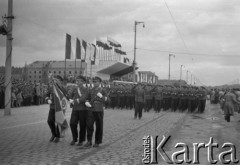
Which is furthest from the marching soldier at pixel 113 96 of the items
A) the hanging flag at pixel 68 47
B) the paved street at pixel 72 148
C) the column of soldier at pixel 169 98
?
the paved street at pixel 72 148

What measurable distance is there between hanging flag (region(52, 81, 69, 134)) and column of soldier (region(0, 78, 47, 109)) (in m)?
13.8

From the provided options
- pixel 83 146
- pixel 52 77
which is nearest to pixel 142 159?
pixel 83 146

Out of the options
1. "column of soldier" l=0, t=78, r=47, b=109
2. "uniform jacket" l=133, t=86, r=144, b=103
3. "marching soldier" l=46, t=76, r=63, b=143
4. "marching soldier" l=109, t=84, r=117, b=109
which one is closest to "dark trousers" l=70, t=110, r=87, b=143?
"marching soldier" l=46, t=76, r=63, b=143

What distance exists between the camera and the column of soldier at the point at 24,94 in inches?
997

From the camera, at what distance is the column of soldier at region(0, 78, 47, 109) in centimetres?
2533

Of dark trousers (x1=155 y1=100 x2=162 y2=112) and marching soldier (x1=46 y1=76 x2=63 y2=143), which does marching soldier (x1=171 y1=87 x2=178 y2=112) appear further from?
marching soldier (x1=46 y1=76 x2=63 y2=143)

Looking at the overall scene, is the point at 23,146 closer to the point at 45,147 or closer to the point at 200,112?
the point at 45,147

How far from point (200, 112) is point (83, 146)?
16997mm

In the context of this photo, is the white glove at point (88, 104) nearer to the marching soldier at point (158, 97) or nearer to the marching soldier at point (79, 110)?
the marching soldier at point (79, 110)

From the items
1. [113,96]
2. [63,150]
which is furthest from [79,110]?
[113,96]

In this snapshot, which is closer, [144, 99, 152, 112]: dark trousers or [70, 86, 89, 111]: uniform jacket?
[70, 86, 89, 111]: uniform jacket

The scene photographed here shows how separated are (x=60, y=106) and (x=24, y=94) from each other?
18673mm

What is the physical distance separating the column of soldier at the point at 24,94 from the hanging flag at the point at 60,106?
1380 cm

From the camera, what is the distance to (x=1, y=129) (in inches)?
496
